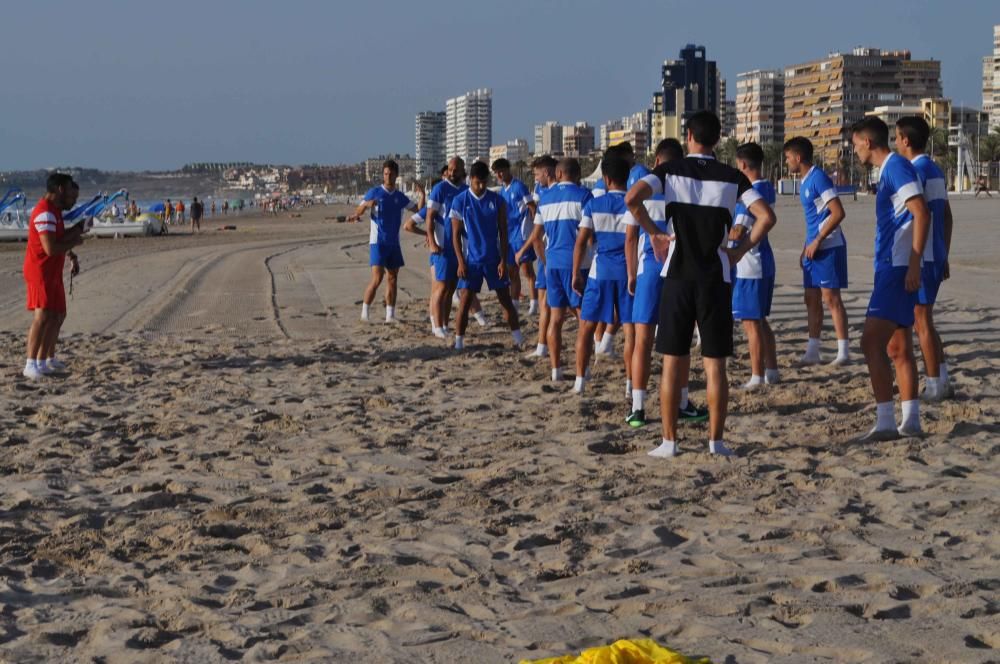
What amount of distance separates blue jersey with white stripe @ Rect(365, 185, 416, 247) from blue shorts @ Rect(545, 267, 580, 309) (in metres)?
3.89

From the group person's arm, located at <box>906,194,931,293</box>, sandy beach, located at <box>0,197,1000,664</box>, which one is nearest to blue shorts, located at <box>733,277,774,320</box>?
sandy beach, located at <box>0,197,1000,664</box>

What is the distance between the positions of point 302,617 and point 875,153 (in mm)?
4457

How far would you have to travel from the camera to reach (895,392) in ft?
27.3

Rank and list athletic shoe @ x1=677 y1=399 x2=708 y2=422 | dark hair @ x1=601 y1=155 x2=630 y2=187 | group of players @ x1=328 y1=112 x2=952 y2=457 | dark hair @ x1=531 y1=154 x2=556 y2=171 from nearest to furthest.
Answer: group of players @ x1=328 y1=112 x2=952 y2=457, athletic shoe @ x1=677 y1=399 x2=708 y2=422, dark hair @ x1=601 y1=155 x2=630 y2=187, dark hair @ x1=531 y1=154 x2=556 y2=171

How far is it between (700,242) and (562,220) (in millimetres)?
2761

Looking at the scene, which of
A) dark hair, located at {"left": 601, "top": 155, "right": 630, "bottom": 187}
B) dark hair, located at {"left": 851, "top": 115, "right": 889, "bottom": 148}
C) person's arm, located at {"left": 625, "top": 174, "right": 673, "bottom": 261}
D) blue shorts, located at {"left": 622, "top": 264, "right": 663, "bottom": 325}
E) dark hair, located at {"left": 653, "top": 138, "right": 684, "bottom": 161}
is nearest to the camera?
person's arm, located at {"left": 625, "top": 174, "right": 673, "bottom": 261}

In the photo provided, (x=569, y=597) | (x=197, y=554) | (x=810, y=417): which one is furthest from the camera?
(x=810, y=417)

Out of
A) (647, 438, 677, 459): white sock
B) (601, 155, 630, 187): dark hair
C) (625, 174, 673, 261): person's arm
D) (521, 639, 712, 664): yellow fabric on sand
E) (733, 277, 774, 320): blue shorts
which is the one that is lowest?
(647, 438, 677, 459): white sock

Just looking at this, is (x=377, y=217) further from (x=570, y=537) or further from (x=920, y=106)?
(x=920, y=106)

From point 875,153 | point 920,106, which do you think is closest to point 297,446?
point 875,153

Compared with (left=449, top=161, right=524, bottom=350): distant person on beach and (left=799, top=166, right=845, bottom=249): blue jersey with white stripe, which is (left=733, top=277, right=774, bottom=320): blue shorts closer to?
(left=799, top=166, right=845, bottom=249): blue jersey with white stripe

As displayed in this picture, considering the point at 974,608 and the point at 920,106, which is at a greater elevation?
the point at 920,106

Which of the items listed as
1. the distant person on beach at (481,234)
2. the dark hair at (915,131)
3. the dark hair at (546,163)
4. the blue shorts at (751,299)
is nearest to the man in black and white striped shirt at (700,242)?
the dark hair at (915,131)

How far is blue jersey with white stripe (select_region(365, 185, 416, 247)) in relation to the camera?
12.8 m
